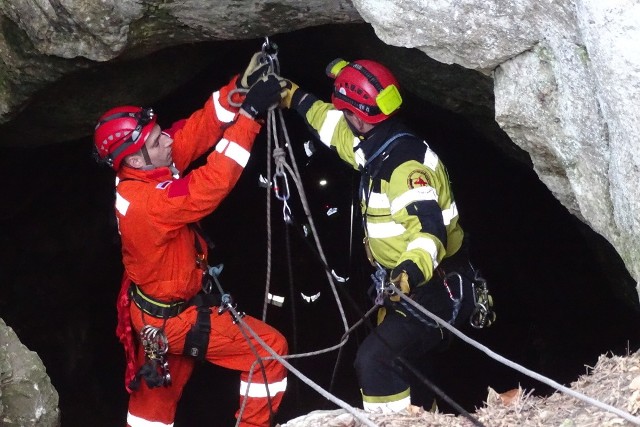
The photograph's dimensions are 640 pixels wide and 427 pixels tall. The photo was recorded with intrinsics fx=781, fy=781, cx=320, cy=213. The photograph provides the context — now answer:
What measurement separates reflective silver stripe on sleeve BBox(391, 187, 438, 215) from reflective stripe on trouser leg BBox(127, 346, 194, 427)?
2175 mm

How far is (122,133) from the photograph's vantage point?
5246mm

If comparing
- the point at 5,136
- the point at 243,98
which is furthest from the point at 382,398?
the point at 5,136

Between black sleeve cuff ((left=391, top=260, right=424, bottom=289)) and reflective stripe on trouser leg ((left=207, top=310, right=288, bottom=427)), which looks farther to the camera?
reflective stripe on trouser leg ((left=207, top=310, right=288, bottom=427))

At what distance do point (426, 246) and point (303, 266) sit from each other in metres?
5.27

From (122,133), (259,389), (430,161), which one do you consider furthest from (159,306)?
(430,161)

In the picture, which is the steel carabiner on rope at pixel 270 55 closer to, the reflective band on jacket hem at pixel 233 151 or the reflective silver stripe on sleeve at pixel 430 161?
the reflective band on jacket hem at pixel 233 151

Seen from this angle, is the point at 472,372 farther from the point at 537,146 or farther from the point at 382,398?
the point at 537,146

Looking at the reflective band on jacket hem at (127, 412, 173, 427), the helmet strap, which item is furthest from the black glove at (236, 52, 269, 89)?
the reflective band on jacket hem at (127, 412, 173, 427)

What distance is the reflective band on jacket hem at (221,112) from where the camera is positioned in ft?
18.0

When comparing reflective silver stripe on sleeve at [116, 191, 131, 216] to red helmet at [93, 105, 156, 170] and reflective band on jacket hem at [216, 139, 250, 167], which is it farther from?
reflective band on jacket hem at [216, 139, 250, 167]

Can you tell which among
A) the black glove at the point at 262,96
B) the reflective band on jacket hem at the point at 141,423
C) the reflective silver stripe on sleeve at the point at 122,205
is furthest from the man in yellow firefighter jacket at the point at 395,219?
the reflective band on jacket hem at the point at 141,423

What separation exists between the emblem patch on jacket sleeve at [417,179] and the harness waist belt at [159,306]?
193 centimetres

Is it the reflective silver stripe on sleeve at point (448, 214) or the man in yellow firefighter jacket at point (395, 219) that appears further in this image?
the reflective silver stripe on sleeve at point (448, 214)

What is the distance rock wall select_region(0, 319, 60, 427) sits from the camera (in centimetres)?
468
